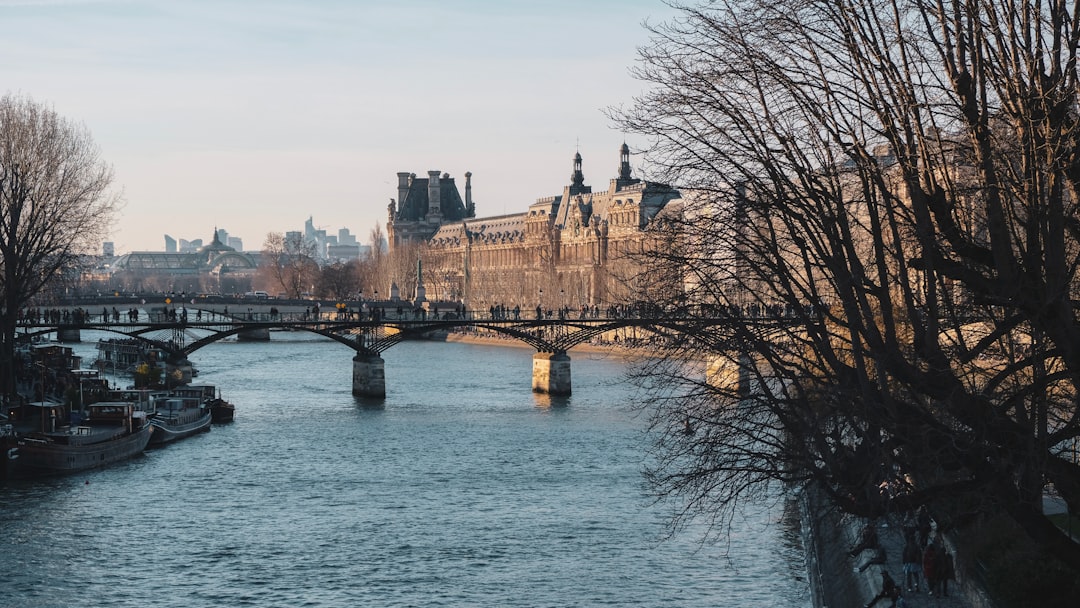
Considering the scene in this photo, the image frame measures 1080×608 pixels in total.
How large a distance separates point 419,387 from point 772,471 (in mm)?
58627

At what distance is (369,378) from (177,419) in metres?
15.0

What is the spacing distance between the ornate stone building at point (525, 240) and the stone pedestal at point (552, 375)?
24.0m

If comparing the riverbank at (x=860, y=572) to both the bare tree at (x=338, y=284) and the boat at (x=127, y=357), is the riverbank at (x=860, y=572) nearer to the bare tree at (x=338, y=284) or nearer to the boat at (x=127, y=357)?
the boat at (x=127, y=357)

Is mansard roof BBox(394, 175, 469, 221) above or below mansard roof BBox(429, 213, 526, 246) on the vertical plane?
above

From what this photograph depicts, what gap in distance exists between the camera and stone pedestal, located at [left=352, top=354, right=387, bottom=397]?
66125mm

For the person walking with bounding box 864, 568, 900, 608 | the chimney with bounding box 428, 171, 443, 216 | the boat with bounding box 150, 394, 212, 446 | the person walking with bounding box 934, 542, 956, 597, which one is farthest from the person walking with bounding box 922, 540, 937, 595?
the chimney with bounding box 428, 171, 443, 216

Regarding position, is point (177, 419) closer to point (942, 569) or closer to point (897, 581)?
point (897, 581)

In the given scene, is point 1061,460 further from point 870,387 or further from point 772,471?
point 772,471

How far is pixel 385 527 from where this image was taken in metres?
34.0

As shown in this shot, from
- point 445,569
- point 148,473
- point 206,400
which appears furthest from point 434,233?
point 445,569

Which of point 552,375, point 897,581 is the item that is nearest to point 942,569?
point 897,581

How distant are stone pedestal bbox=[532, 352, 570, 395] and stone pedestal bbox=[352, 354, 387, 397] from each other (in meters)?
7.11

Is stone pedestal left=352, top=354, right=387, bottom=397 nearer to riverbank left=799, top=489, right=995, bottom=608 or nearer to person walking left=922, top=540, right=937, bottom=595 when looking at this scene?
riverbank left=799, top=489, right=995, bottom=608

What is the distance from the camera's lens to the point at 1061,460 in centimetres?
1252
